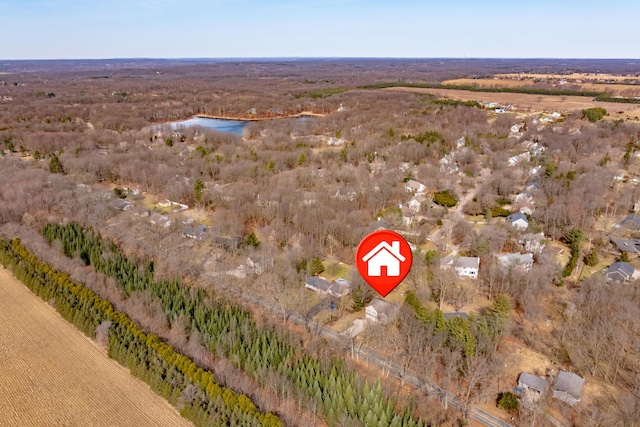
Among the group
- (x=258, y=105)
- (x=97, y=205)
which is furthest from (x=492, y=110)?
(x=97, y=205)

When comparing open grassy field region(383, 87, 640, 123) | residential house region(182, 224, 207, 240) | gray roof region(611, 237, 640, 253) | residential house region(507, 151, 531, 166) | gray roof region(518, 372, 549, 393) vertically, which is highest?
open grassy field region(383, 87, 640, 123)

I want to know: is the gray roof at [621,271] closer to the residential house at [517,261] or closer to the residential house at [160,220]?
the residential house at [517,261]

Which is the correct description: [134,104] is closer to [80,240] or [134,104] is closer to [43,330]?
[80,240]

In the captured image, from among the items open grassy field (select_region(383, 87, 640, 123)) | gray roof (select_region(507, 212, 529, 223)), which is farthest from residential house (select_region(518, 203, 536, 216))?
open grassy field (select_region(383, 87, 640, 123))

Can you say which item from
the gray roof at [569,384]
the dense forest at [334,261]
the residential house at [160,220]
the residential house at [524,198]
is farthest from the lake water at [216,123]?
the gray roof at [569,384]

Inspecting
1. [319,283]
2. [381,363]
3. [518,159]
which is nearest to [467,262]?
[319,283]

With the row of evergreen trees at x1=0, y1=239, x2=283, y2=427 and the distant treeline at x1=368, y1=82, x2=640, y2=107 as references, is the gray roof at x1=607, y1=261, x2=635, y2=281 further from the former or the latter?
the distant treeline at x1=368, y1=82, x2=640, y2=107
